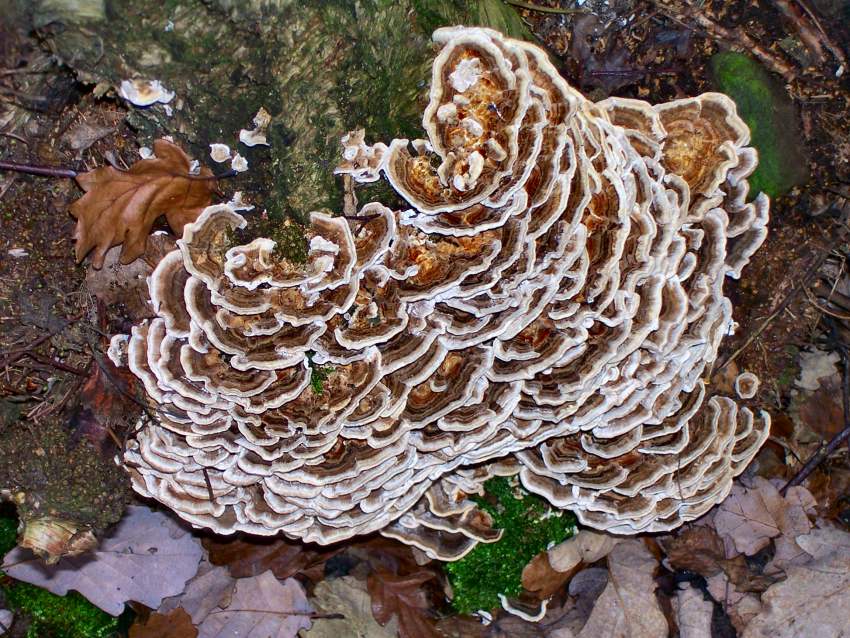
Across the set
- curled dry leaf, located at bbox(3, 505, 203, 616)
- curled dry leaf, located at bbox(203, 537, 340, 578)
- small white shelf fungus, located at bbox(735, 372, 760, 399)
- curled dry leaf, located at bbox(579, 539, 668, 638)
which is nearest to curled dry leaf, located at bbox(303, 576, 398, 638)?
curled dry leaf, located at bbox(203, 537, 340, 578)

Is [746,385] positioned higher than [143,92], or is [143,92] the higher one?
[143,92]

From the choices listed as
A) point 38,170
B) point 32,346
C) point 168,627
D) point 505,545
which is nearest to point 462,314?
point 38,170

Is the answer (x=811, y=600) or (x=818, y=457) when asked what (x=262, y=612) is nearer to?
(x=811, y=600)

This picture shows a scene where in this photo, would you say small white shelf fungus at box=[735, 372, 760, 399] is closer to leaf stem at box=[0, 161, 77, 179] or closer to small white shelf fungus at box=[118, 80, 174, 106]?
small white shelf fungus at box=[118, 80, 174, 106]

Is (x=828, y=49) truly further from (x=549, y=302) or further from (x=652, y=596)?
(x=652, y=596)

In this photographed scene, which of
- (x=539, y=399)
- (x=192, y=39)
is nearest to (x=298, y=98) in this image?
(x=192, y=39)

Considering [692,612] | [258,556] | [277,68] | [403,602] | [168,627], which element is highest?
[277,68]
